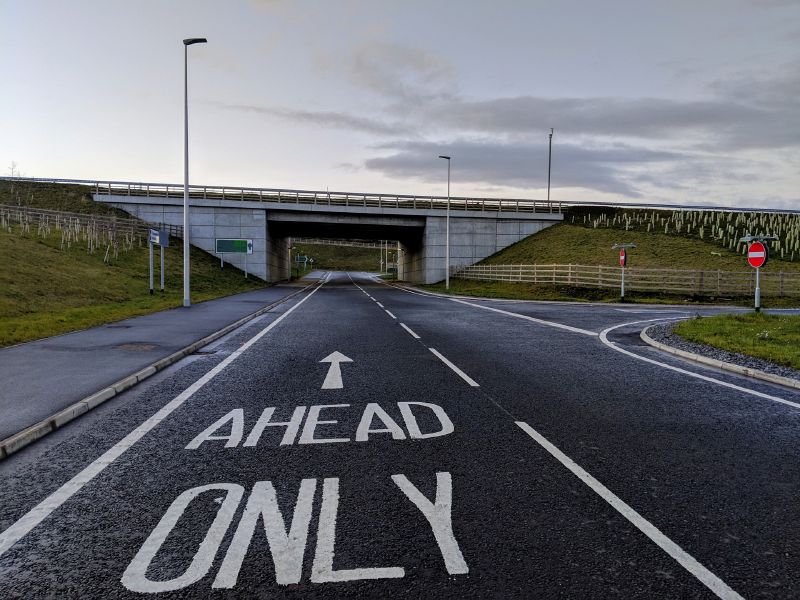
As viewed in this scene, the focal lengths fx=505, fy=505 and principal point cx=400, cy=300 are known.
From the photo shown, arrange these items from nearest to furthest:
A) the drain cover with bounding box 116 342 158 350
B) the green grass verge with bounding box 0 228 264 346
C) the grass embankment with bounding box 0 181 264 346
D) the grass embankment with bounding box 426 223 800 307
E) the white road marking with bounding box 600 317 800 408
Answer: the white road marking with bounding box 600 317 800 408 < the drain cover with bounding box 116 342 158 350 < the green grass verge with bounding box 0 228 264 346 < the grass embankment with bounding box 0 181 264 346 < the grass embankment with bounding box 426 223 800 307

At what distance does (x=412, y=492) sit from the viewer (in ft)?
12.5

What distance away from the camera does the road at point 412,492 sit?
2762mm

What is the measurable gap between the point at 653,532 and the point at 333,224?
153 ft

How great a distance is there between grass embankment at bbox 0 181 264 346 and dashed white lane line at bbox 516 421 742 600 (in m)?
11.4

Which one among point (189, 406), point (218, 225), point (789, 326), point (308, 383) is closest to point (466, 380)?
point (308, 383)

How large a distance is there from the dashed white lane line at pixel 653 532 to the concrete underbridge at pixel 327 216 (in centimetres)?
4242

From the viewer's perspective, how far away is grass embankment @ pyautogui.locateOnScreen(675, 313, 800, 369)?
9.52m

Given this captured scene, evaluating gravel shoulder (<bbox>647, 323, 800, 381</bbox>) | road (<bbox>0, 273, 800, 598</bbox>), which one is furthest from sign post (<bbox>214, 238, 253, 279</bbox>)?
road (<bbox>0, 273, 800, 598</bbox>)

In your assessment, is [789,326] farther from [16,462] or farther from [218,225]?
[218,225]

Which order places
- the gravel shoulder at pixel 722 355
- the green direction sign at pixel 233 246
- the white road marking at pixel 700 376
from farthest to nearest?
1. the green direction sign at pixel 233 246
2. the gravel shoulder at pixel 722 355
3. the white road marking at pixel 700 376

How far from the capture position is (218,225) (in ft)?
147

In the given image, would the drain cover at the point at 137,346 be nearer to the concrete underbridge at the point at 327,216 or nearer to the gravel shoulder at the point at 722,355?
the gravel shoulder at the point at 722,355

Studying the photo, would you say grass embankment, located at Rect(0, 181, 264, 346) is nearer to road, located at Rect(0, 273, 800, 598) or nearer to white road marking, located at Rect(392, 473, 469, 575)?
road, located at Rect(0, 273, 800, 598)

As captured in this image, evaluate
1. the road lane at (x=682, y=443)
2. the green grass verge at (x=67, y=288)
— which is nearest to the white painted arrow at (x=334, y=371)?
the road lane at (x=682, y=443)
